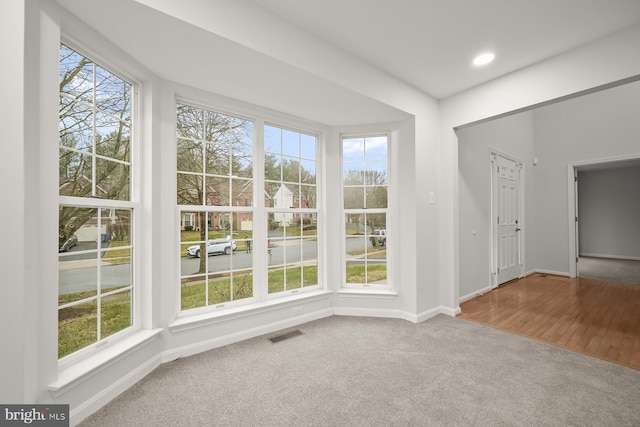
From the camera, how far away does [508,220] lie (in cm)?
511

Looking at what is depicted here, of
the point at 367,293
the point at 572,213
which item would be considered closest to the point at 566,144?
the point at 572,213

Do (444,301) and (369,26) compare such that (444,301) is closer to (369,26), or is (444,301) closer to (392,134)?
(392,134)

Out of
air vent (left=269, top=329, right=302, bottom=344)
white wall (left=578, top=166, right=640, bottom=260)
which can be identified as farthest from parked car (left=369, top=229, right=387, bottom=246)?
white wall (left=578, top=166, right=640, bottom=260)

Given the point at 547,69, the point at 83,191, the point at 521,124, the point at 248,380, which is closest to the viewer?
the point at 83,191

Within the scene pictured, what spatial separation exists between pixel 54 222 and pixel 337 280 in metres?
2.72

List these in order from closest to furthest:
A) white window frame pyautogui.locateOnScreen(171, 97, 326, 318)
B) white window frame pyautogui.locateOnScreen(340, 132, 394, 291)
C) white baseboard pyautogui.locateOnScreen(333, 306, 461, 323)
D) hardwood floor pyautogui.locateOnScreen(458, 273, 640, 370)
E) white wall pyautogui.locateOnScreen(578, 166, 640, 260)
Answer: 1. white window frame pyautogui.locateOnScreen(171, 97, 326, 318)
2. hardwood floor pyautogui.locateOnScreen(458, 273, 640, 370)
3. white baseboard pyautogui.locateOnScreen(333, 306, 461, 323)
4. white window frame pyautogui.locateOnScreen(340, 132, 394, 291)
5. white wall pyautogui.locateOnScreen(578, 166, 640, 260)

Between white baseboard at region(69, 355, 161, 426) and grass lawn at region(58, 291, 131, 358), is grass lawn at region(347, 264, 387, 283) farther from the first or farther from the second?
grass lawn at region(58, 291, 131, 358)

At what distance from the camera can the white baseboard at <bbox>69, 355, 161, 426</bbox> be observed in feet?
5.48

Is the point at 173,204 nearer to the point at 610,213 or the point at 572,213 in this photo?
the point at 572,213

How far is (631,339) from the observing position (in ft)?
8.98

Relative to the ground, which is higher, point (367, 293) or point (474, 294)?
point (367, 293)

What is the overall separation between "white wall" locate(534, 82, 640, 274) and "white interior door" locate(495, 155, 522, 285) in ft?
2.88

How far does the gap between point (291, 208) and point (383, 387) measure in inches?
78.9

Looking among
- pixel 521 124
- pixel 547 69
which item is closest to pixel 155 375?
pixel 547 69
